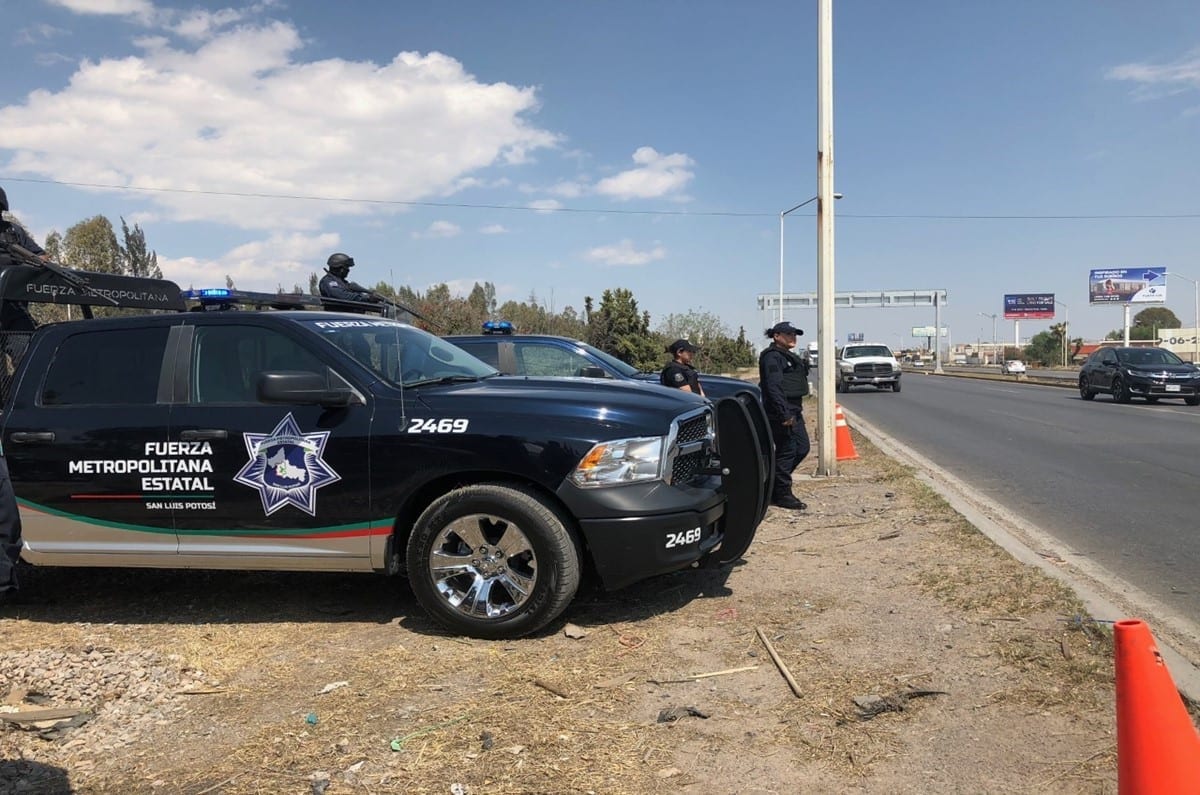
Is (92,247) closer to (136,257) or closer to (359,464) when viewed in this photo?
(136,257)

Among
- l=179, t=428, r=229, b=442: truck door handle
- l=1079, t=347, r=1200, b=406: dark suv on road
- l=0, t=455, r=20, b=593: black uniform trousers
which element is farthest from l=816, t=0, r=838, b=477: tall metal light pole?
l=1079, t=347, r=1200, b=406: dark suv on road

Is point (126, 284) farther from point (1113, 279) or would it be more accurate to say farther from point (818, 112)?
point (1113, 279)

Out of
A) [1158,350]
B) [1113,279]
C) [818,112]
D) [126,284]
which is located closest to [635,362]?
[1158,350]

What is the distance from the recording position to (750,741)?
3.19m

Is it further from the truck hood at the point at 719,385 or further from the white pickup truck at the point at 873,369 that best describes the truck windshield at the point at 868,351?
the truck hood at the point at 719,385

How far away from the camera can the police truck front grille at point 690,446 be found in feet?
14.6

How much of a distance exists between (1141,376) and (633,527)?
22426mm

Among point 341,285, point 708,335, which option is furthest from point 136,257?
point 708,335

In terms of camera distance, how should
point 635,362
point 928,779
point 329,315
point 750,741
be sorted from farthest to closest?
point 635,362 → point 329,315 → point 750,741 → point 928,779

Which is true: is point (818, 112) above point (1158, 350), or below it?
above

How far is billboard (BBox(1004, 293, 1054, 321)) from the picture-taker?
10188cm

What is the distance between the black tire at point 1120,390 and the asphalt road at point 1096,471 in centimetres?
152

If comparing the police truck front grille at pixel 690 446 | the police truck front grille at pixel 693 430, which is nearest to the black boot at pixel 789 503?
the police truck front grille at pixel 690 446

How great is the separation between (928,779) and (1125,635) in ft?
2.69
